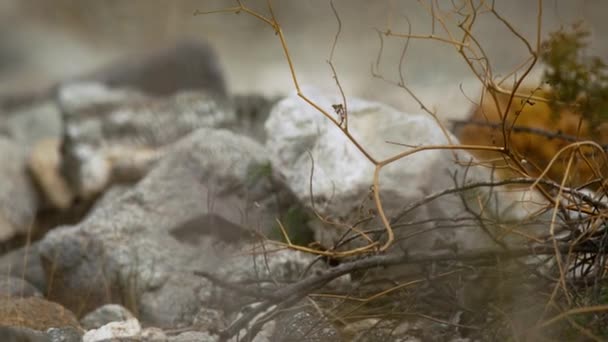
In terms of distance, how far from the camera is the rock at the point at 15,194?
2992mm

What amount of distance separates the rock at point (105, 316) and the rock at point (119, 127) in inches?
49.6

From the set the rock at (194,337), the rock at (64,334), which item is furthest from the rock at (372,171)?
the rock at (64,334)

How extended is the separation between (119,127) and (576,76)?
7.95ft

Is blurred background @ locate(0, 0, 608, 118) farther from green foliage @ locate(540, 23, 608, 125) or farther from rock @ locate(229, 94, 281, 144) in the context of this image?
green foliage @ locate(540, 23, 608, 125)

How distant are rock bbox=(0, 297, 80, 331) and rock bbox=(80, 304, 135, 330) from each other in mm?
29

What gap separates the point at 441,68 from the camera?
4.10 metres

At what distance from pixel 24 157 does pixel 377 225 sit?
8.05 ft

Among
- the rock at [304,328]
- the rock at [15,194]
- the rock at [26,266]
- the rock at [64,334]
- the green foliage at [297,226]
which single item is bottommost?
A: the rock at [15,194]

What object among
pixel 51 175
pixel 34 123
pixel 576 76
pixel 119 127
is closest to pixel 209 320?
pixel 576 76

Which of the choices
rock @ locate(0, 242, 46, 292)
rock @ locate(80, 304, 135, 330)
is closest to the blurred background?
rock @ locate(0, 242, 46, 292)

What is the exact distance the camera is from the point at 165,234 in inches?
87.6

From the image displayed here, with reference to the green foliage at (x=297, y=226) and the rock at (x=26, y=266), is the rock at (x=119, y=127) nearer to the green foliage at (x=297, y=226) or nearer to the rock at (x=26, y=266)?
the rock at (x=26, y=266)

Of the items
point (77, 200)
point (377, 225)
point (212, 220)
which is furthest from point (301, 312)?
point (77, 200)

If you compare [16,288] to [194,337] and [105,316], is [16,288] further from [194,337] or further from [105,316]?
[194,337]
